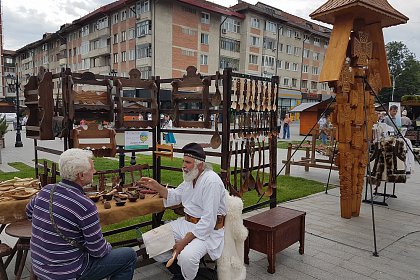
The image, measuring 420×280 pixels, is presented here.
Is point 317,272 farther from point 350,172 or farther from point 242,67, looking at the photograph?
point 242,67

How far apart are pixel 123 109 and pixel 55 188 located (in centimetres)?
217

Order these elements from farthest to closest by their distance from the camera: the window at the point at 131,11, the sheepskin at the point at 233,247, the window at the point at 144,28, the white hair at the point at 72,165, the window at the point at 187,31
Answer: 1. the window at the point at 187,31
2. the window at the point at 131,11
3. the window at the point at 144,28
4. the sheepskin at the point at 233,247
5. the white hair at the point at 72,165

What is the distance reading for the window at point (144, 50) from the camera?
29406mm

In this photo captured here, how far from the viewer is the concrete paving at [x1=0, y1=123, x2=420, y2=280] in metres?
3.66

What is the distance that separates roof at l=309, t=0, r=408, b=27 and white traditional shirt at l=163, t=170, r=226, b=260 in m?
3.56

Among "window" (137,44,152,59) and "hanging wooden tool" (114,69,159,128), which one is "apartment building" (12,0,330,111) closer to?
"window" (137,44,152,59)

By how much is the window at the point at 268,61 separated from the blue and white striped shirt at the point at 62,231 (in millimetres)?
39069

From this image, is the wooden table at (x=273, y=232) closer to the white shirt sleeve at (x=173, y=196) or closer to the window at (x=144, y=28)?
the white shirt sleeve at (x=173, y=196)

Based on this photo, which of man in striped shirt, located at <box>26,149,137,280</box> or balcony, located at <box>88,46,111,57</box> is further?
balcony, located at <box>88,46,111,57</box>

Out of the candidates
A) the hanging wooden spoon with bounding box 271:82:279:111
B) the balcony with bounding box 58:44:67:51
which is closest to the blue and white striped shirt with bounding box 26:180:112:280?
the hanging wooden spoon with bounding box 271:82:279:111

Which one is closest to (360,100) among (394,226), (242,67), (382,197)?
(394,226)

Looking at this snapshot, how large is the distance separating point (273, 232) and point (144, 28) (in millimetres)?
29214

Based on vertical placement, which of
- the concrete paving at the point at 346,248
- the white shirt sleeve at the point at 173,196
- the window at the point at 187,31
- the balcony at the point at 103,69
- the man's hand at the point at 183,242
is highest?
the window at the point at 187,31

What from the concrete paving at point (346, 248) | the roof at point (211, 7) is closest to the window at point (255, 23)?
the roof at point (211, 7)
